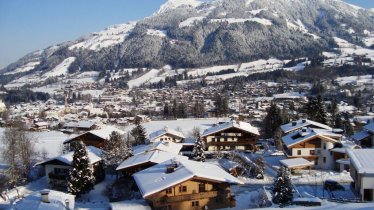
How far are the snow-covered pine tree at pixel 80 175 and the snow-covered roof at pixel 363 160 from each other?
15353 millimetres

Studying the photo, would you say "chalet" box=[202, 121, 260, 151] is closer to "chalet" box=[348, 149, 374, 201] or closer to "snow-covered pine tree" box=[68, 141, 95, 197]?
"snow-covered pine tree" box=[68, 141, 95, 197]

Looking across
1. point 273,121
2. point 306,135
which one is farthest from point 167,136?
point 306,135

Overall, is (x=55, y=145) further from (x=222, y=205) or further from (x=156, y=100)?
(x=156, y=100)

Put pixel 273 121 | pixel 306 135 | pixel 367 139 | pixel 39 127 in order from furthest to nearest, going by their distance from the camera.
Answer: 1. pixel 39 127
2. pixel 273 121
3. pixel 367 139
4. pixel 306 135

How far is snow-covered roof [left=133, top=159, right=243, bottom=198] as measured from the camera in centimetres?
2028

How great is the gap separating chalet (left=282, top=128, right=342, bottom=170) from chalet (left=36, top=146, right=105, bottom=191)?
48.2 ft

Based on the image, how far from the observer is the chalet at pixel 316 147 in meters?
33.7

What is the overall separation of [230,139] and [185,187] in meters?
22.6

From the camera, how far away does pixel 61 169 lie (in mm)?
29906

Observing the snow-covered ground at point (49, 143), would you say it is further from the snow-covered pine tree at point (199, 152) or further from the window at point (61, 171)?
the snow-covered pine tree at point (199, 152)

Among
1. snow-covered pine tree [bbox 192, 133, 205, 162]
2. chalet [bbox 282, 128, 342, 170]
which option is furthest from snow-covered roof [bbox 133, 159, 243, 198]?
chalet [bbox 282, 128, 342, 170]

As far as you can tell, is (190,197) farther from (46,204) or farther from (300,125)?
(300,125)

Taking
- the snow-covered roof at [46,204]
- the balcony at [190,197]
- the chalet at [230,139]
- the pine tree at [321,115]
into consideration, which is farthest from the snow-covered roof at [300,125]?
the snow-covered roof at [46,204]

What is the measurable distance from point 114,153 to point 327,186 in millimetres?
15061
